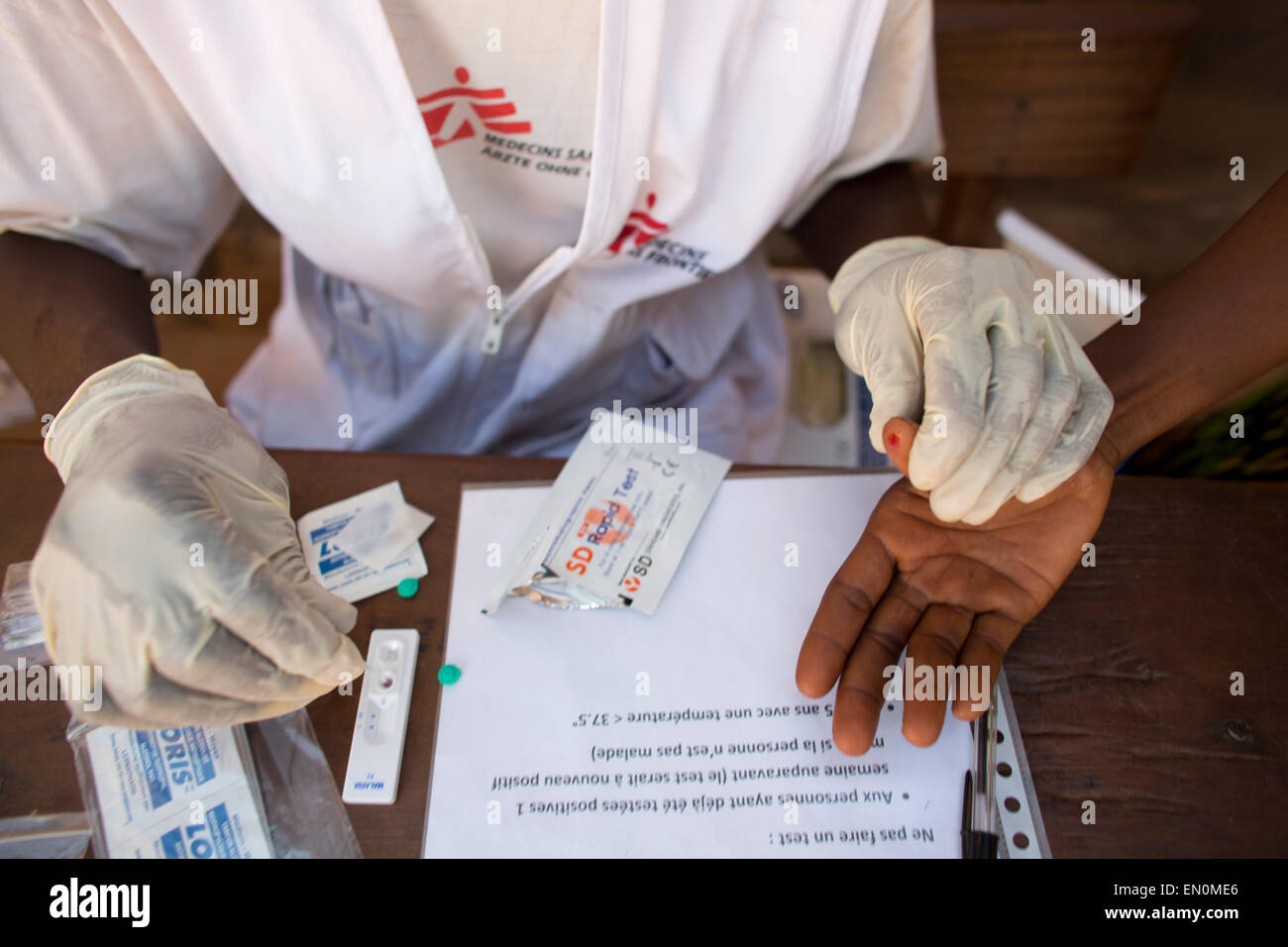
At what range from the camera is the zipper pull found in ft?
3.22

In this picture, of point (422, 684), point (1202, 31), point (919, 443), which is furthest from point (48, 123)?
point (1202, 31)

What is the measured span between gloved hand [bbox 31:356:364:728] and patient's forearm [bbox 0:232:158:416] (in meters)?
0.17

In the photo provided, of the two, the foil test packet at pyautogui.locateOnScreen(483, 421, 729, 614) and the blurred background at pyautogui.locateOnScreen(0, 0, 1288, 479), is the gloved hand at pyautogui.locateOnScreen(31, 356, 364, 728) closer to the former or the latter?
the foil test packet at pyautogui.locateOnScreen(483, 421, 729, 614)

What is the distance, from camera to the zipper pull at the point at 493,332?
98 centimetres

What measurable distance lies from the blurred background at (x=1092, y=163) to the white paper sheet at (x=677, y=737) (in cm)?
62

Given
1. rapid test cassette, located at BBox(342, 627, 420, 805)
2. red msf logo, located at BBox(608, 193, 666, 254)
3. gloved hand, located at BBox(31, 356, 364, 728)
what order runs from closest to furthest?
gloved hand, located at BBox(31, 356, 364, 728), rapid test cassette, located at BBox(342, 627, 420, 805), red msf logo, located at BBox(608, 193, 666, 254)

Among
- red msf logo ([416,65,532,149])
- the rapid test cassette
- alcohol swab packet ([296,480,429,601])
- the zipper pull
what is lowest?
the rapid test cassette

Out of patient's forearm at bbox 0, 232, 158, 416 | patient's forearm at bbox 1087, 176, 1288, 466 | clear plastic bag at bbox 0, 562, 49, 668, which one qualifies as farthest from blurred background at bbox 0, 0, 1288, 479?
clear plastic bag at bbox 0, 562, 49, 668

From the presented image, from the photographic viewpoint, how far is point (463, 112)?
84 centimetres

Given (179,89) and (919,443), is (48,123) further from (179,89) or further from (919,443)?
(919,443)

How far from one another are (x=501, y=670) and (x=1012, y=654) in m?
0.45

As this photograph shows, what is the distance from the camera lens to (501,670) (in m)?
0.69

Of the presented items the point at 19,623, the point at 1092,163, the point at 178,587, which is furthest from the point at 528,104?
the point at 1092,163

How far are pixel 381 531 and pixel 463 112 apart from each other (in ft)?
1.48
